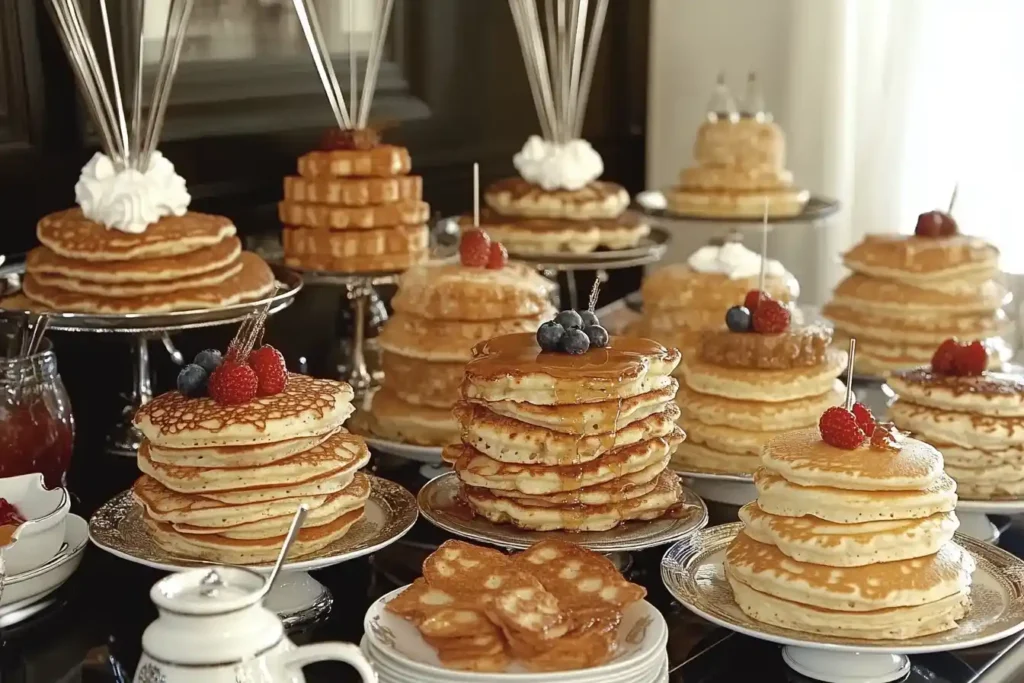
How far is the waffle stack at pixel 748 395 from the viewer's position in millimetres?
1901

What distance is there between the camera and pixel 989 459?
179 centimetres

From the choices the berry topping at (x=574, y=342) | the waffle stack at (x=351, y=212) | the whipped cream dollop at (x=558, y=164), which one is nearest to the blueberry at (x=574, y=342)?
the berry topping at (x=574, y=342)

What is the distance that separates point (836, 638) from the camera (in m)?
1.38

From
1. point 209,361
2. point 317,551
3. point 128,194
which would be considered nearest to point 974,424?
point 317,551

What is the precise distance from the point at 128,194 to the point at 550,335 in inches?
27.8

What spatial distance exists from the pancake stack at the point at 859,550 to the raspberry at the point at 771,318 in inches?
20.6

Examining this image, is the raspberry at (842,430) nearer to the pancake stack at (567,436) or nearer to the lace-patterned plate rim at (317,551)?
the pancake stack at (567,436)

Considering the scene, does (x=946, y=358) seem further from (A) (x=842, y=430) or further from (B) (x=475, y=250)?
(B) (x=475, y=250)

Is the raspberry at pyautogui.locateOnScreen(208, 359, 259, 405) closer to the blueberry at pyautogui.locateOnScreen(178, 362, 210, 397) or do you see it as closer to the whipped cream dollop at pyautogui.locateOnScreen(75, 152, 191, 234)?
the blueberry at pyautogui.locateOnScreen(178, 362, 210, 397)

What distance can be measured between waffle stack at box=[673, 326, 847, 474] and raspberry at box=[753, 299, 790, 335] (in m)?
0.01

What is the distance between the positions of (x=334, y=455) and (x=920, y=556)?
25.8 inches

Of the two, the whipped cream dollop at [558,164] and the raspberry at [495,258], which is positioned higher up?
the whipped cream dollop at [558,164]

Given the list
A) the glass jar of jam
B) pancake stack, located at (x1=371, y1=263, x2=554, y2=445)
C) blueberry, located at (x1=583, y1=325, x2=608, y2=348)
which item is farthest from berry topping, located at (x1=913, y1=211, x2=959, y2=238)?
the glass jar of jam

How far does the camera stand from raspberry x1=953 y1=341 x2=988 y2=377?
1.82 m
